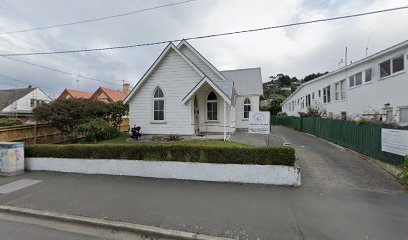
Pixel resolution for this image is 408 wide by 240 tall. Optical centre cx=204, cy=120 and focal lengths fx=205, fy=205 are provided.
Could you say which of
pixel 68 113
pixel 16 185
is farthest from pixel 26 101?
pixel 16 185

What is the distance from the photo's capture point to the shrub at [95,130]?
12.8 metres

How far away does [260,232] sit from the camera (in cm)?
421

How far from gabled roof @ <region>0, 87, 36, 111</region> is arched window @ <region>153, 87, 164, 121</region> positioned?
38.0m

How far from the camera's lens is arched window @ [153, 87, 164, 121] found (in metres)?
13.9

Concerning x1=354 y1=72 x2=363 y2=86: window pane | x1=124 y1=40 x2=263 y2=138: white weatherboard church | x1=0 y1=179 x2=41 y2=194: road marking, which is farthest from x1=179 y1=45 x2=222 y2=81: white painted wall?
x1=0 y1=179 x2=41 y2=194: road marking

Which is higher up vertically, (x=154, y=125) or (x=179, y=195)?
(x=154, y=125)

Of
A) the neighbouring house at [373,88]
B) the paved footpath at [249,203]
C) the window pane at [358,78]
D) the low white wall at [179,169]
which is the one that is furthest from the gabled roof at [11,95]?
the window pane at [358,78]

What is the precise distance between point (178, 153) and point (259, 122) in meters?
3.59

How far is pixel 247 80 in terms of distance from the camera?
76.3 feet

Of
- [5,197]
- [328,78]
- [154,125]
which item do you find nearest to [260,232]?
[5,197]

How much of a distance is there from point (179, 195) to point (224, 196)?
1.36 meters

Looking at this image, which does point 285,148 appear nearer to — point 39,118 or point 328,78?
point 39,118

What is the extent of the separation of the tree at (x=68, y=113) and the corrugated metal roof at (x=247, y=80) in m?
12.8

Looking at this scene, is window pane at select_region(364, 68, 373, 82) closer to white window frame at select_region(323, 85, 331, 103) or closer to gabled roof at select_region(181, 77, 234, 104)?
white window frame at select_region(323, 85, 331, 103)
